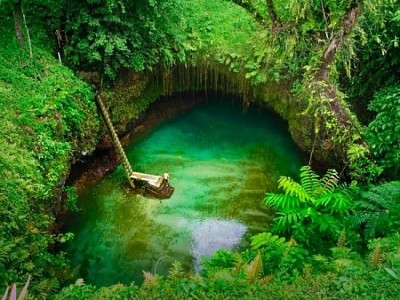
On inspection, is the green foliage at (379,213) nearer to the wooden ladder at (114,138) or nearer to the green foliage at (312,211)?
the green foliage at (312,211)

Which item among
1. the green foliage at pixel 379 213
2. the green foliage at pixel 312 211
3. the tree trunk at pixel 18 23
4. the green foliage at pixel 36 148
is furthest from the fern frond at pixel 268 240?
the tree trunk at pixel 18 23

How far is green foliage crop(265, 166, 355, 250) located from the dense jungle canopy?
25 millimetres

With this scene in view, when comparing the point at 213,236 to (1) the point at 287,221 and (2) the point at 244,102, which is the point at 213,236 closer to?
(1) the point at 287,221

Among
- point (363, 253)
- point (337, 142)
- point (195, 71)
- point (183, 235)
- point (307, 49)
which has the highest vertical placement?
point (307, 49)

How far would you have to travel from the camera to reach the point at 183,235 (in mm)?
8109

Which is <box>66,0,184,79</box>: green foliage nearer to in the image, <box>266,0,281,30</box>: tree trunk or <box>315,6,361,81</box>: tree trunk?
<box>266,0,281,30</box>: tree trunk

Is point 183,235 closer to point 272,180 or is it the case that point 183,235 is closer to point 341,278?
point 272,180

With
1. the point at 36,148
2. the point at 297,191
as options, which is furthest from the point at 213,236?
the point at 36,148

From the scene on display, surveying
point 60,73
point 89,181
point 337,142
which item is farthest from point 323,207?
point 60,73

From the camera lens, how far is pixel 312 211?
678 cm

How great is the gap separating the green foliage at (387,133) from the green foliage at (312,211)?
879 millimetres

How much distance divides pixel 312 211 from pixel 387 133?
2015mm

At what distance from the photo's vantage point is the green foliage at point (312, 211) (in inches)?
256

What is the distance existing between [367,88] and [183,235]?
16.4 feet
